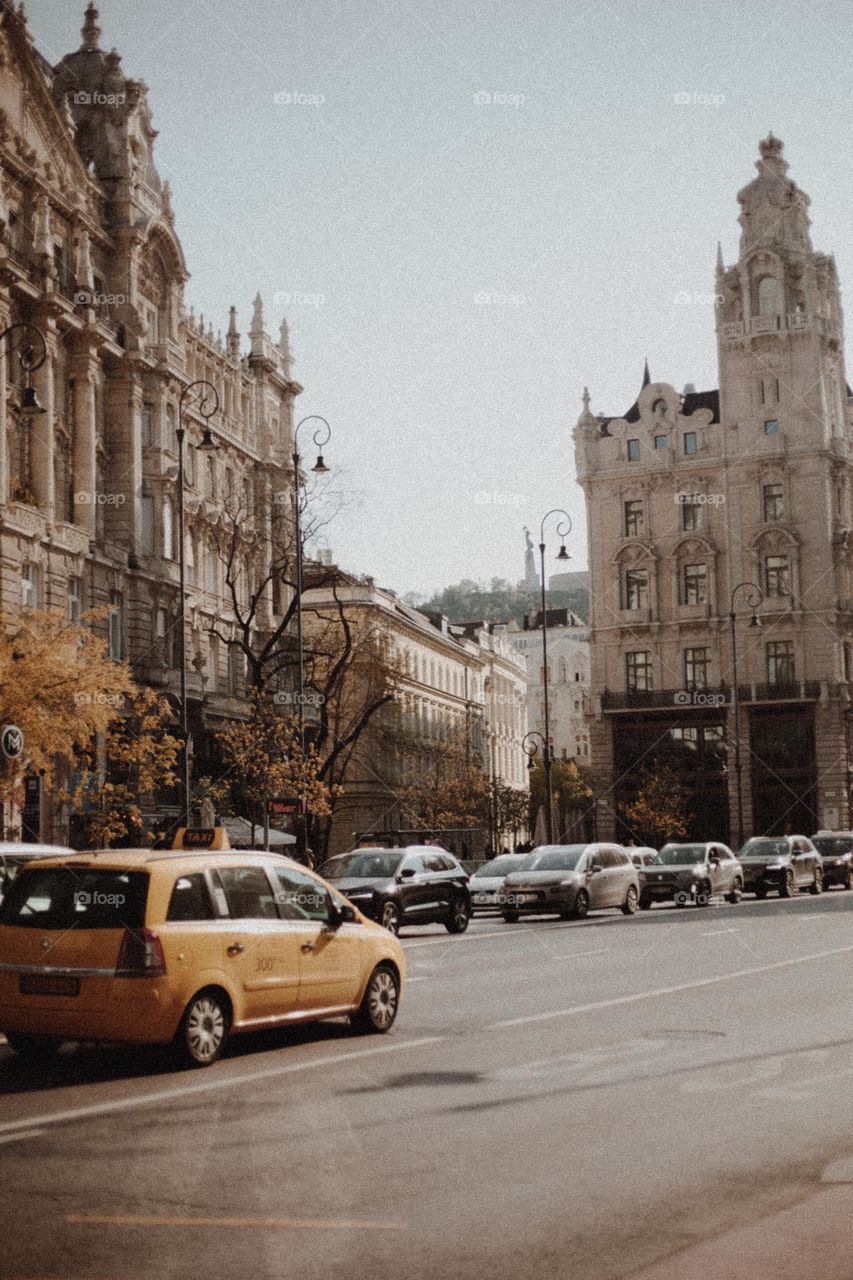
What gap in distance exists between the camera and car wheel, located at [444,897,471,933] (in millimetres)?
29375

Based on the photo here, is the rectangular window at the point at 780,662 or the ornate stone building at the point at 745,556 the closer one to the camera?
the ornate stone building at the point at 745,556

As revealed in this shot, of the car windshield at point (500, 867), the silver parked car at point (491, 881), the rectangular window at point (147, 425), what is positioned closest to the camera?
the silver parked car at point (491, 881)

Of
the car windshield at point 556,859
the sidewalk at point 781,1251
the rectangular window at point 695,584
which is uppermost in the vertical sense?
the rectangular window at point 695,584

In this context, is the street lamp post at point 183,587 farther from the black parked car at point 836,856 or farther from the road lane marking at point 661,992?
the black parked car at point 836,856

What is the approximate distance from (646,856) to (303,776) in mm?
10076

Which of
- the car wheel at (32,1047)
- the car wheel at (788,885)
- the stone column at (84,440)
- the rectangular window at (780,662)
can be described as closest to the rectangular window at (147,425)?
the stone column at (84,440)

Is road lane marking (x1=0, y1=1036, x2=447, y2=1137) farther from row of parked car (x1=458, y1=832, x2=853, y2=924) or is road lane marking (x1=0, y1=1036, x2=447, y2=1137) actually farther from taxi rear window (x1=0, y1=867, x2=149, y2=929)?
row of parked car (x1=458, y1=832, x2=853, y2=924)

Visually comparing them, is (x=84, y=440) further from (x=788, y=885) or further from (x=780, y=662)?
(x=780, y=662)

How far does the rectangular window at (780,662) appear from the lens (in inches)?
3108

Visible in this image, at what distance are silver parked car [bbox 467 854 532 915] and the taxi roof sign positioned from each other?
24.3 metres

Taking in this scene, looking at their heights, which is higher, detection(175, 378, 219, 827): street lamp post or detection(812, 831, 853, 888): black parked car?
detection(175, 378, 219, 827): street lamp post

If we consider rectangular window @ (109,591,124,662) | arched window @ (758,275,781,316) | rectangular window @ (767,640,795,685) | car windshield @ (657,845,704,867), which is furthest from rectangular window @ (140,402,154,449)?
arched window @ (758,275,781,316)

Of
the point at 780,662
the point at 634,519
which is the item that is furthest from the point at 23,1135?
the point at 634,519

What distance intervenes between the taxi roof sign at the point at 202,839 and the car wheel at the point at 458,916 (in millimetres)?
15487
